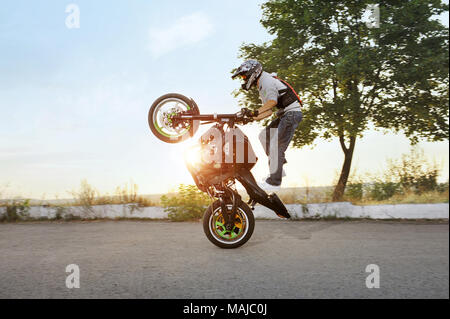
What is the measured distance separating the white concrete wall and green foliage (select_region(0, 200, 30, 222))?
2004 mm

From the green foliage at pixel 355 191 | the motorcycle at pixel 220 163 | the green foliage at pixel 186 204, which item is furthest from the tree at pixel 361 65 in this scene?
the motorcycle at pixel 220 163

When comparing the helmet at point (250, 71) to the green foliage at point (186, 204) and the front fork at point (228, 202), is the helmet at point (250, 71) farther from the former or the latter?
the green foliage at point (186, 204)

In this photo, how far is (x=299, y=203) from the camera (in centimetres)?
958

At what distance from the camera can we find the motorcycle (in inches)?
213

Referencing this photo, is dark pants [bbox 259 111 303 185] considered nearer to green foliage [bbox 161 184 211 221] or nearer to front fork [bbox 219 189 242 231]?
front fork [bbox 219 189 242 231]

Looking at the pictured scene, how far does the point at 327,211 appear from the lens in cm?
927

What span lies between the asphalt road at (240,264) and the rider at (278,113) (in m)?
1.22

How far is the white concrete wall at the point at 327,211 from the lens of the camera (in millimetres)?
8578

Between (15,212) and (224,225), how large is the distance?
9.30m

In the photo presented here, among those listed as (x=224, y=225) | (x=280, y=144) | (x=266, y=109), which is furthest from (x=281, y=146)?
(x=224, y=225)

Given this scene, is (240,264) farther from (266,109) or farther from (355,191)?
(355,191)
